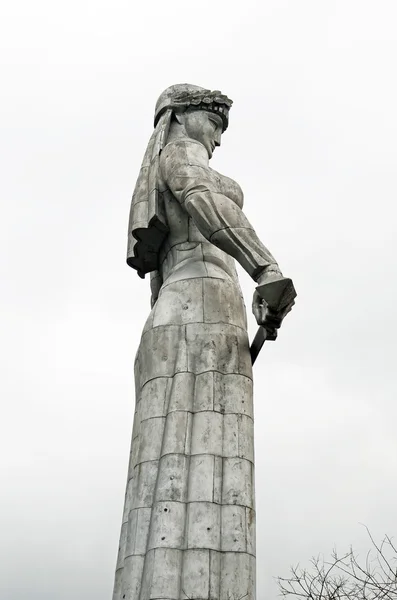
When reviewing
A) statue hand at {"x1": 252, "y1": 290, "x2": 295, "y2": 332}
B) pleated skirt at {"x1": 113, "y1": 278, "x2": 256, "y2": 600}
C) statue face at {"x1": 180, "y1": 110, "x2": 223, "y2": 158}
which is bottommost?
pleated skirt at {"x1": 113, "y1": 278, "x2": 256, "y2": 600}

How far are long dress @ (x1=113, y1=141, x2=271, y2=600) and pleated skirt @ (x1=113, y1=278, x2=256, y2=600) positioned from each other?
0.5 inches

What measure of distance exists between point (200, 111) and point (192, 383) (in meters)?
4.43

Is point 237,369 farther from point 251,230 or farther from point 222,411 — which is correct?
point 251,230

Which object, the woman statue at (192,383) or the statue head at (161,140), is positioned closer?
the woman statue at (192,383)

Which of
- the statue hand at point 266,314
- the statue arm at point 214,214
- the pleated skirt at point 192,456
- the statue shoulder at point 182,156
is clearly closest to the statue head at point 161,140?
the statue shoulder at point 182,156

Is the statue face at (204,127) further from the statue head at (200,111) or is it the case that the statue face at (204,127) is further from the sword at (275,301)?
the sword at (275,301)

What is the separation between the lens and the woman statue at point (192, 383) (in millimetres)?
9883

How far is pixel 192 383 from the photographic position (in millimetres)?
10992

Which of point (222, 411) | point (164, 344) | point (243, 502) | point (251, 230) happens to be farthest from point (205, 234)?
point (243, 502)

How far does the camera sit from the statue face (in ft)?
43.1

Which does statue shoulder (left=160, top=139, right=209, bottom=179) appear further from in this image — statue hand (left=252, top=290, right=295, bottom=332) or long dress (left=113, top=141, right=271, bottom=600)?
statue hand (left=252, top=290, right=295, bottom=332)

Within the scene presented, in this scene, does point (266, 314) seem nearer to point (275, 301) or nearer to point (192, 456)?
point (275, 301)

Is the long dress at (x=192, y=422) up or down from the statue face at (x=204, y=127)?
down

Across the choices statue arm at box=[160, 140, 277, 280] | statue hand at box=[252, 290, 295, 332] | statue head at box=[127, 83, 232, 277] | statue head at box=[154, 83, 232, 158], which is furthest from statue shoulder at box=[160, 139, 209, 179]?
statue hand at box=[252, 290, 295, 332]
